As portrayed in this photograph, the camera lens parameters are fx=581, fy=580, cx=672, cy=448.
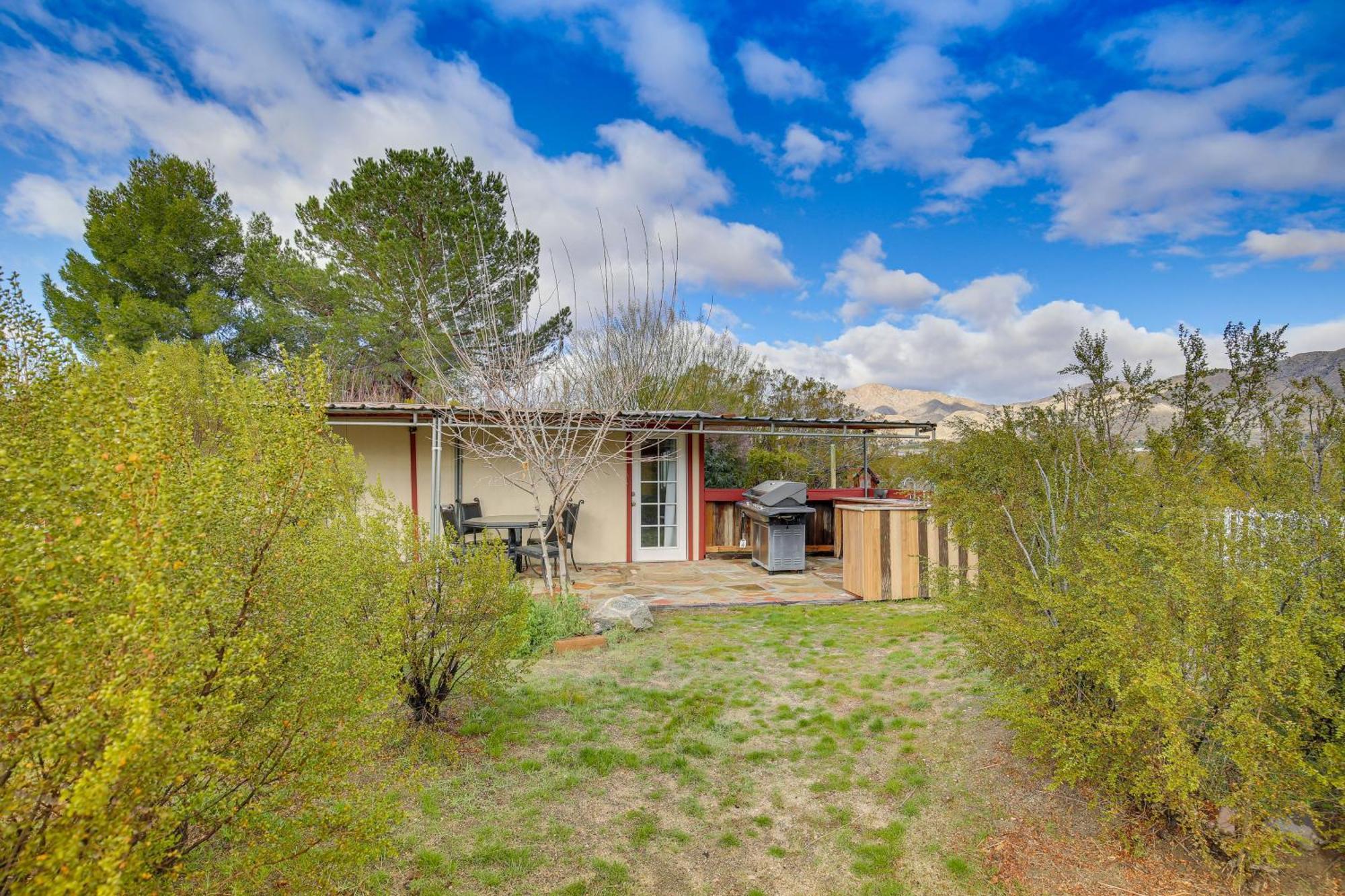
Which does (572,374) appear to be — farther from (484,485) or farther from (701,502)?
(701,502)

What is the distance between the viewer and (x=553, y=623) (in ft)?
16.5

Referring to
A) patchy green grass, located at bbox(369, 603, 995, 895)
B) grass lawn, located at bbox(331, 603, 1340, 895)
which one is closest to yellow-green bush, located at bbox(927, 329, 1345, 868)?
grass lawn, located at bbox(331, 603, 1340, 895)

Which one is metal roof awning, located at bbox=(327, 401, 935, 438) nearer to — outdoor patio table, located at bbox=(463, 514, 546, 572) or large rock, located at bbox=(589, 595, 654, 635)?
outdoor patio table, located at bbox=(463, 514, 546, 572)

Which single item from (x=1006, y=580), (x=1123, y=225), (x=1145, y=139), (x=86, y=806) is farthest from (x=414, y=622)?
(x=1123, y=225)

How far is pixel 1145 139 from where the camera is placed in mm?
6699

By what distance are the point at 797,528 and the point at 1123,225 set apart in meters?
6.67

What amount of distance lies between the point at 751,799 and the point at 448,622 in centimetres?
182

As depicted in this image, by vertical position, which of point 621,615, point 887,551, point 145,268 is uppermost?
point 145,268

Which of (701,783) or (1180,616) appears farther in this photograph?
(701,783)

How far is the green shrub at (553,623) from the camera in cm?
480

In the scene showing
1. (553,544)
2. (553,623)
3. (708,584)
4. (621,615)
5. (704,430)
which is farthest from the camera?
(704,430)

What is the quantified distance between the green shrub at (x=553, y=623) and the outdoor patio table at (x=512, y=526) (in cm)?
174

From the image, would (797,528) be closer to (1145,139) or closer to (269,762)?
(1145,139)

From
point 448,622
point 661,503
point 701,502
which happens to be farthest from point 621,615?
point 701,502
